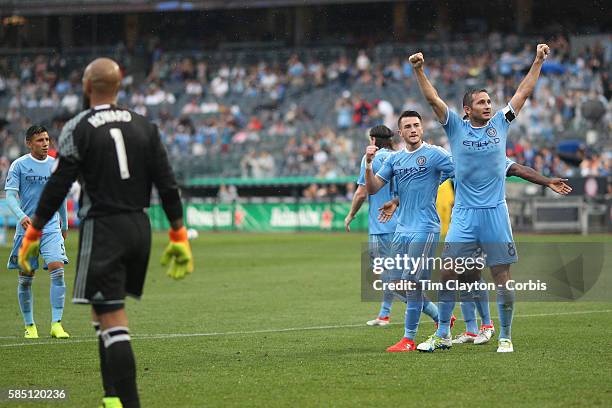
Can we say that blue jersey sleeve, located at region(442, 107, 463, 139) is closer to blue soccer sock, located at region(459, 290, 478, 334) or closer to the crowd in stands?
blue soccer sock, located at region(459, 290, 478, 334)

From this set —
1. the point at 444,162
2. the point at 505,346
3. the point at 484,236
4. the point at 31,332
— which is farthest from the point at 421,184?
the point at 31,332

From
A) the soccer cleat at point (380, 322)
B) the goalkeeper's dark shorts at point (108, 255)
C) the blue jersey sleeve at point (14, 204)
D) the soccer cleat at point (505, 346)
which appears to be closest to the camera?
the goalkeeper's dark shorts at point (108, 255)

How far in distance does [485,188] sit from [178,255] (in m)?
4.17

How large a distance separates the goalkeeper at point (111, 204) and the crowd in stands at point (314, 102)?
28177 mm

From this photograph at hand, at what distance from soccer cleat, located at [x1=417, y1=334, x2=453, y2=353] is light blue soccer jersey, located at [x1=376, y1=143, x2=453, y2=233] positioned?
114cm

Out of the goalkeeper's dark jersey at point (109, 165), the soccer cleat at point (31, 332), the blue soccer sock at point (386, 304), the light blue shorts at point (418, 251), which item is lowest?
the soccer cleat at point (31, 332)

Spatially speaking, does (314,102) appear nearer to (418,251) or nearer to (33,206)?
(33,206)

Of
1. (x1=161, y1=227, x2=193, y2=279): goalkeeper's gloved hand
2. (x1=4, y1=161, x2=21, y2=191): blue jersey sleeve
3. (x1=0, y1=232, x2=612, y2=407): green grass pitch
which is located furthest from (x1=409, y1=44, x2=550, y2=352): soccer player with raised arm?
(x1=4, y1=161, x2=21, y2=191): blue jersey sleeve

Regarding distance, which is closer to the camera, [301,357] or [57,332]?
[301,357]

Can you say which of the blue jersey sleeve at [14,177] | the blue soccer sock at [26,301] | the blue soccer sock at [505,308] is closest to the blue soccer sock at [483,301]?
the blue soccer sock at [505,308]

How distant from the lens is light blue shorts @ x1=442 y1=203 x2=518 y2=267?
10.2 m

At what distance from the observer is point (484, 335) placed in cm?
1123

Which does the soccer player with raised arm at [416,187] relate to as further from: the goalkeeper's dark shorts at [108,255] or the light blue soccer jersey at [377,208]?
the goalkeeper's dark shorts at [108,255]

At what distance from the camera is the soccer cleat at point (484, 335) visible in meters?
11.1
